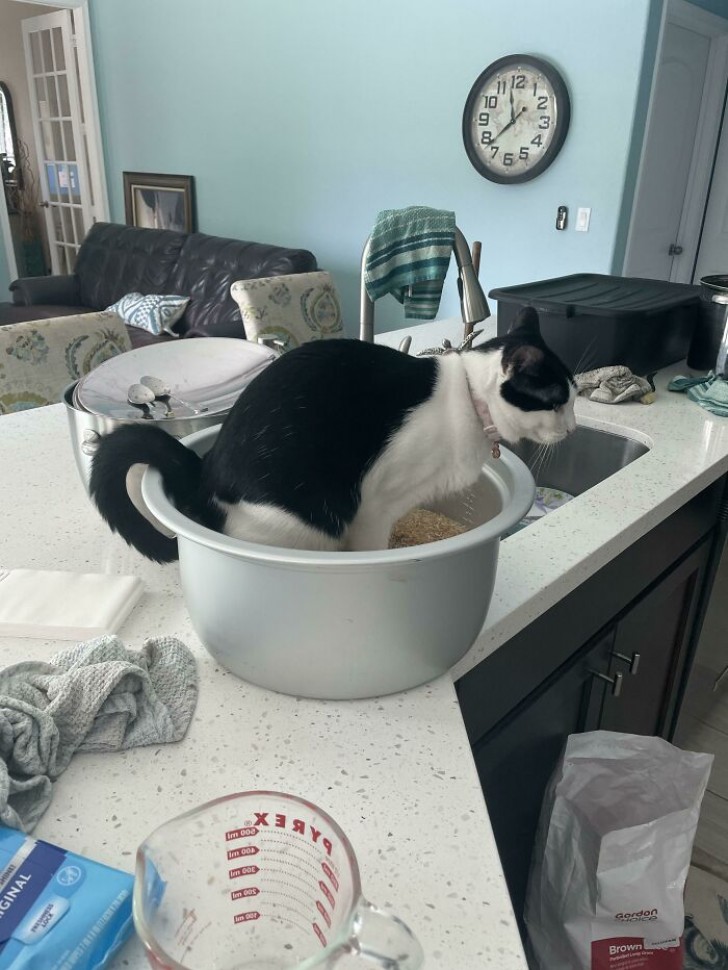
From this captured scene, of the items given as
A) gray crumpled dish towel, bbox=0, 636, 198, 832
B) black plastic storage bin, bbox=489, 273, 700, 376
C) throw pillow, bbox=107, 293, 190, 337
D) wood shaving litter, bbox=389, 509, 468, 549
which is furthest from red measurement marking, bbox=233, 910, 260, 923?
throw pillow, bbox=107, 293, 190, 337

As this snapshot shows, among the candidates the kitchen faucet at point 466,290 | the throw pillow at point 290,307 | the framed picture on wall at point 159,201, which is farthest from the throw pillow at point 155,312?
the kitchen faucet at point 466,290

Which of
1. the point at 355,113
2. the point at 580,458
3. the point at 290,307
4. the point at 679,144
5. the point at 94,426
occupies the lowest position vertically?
the point at 580,458

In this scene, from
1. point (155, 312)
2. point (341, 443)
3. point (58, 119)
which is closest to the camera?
point (341, 443)

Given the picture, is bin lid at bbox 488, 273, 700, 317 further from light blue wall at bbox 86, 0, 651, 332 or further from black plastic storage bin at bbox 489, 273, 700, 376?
light blue wall at bbox 86, 0, 651, 332

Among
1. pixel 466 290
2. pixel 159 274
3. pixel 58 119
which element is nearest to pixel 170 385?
pixel 466 290

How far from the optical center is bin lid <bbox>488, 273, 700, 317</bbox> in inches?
54.8

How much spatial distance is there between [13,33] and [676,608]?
6.93 m

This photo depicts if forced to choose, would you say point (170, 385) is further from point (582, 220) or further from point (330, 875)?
point (582, 220)

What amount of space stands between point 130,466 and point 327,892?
41cm

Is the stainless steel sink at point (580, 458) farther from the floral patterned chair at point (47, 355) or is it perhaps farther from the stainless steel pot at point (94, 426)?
the floral patterned chair at point (47, 355)

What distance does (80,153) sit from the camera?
4.93 meters

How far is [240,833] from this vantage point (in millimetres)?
436

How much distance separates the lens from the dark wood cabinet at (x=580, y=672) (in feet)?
2.75

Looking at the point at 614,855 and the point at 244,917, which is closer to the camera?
the point at 244,917
